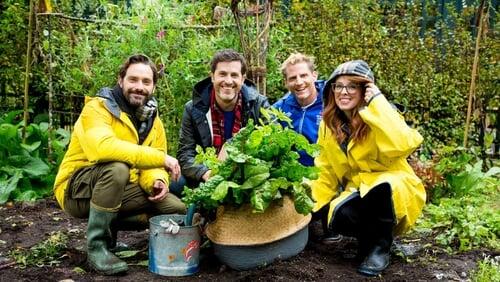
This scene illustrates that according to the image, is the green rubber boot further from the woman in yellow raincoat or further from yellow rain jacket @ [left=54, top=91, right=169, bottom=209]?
the woman in yellow raincoat

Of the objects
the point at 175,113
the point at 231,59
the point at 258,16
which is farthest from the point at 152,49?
the point at 231,59

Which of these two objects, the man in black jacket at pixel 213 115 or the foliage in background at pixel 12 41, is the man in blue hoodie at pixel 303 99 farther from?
the foliage in background at pixel 12 41

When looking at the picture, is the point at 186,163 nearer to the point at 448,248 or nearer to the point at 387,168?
the point at 387,168

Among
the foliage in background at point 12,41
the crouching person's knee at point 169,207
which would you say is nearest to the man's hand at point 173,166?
the crouching person's knee at point 169,207

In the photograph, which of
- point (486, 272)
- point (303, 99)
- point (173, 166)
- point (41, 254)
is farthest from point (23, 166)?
point (486, 272)

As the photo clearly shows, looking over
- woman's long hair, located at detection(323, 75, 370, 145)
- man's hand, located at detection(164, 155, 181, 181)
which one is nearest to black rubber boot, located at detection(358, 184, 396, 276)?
woman's long hair, located at detection(323, 75, 370, 145)

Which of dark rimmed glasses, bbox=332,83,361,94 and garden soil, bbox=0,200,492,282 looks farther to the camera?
dark rimmed glasses, bbox=332,83,361,94

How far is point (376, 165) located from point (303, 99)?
1.00 meters

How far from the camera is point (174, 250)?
12.8 feet

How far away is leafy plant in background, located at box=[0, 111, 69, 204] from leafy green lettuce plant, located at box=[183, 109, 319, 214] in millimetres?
2709

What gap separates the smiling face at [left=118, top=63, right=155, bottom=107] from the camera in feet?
13.8

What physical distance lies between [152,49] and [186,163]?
61.5 inches

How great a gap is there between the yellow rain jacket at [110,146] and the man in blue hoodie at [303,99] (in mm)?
1056

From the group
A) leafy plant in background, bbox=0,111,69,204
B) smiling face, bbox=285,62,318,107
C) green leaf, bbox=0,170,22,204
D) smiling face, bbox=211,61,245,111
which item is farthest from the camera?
leafy plant in background, bbox=0,111,69,204
